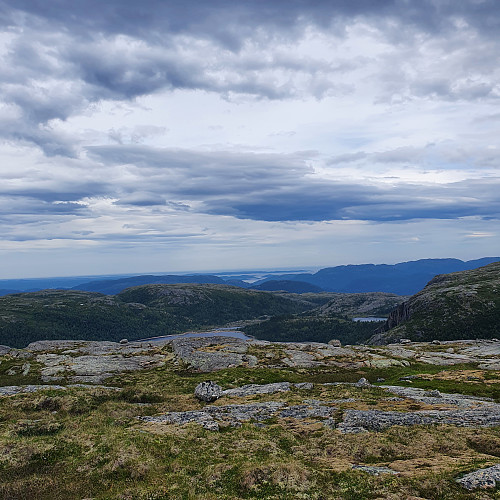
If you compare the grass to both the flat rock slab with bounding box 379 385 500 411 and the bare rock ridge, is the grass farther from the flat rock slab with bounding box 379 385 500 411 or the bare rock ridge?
the bare rock ridge

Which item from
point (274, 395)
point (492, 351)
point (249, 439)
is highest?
point (249, 439)

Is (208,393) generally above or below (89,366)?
above

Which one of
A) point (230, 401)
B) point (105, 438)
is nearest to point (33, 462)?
Answer: point (105, 438)

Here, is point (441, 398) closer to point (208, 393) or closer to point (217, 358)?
point (208, 393)

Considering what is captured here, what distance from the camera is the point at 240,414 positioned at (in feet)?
148

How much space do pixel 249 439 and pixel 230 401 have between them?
19.5 meters

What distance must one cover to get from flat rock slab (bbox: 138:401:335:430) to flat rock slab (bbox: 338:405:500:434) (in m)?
2.87

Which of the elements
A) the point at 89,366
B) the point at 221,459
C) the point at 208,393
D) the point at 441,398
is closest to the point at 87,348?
the point at 89,366

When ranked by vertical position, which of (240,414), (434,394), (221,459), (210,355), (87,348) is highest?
(221,459)

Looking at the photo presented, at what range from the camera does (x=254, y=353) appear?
111 metres

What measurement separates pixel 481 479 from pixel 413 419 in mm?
18286

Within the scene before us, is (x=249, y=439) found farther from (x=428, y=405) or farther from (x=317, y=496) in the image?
(x=428, y=405)

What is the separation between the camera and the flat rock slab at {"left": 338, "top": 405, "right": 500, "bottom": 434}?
38.3 metres

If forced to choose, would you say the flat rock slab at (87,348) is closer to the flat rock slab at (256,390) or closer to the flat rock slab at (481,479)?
the flat rock slab at (256,390)
